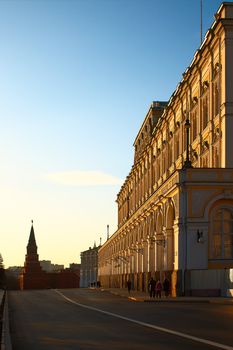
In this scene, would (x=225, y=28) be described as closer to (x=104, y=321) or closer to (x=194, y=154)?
(x=194, y=154)

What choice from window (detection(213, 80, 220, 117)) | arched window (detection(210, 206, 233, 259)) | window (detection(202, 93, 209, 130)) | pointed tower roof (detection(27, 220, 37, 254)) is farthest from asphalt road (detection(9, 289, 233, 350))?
pointed tower roof (detection(27, 220, 37, 254))

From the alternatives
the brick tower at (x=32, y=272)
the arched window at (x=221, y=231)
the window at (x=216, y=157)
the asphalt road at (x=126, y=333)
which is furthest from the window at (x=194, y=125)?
the brick tower at (x=32, y=272)

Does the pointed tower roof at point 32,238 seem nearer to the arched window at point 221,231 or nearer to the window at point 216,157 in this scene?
the window at point 216,157

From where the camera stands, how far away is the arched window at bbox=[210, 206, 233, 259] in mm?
44750

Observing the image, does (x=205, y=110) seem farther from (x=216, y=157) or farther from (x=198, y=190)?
(x=198, y=190)

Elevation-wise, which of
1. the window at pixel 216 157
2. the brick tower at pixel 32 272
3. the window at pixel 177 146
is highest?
the window at pixel 177 146

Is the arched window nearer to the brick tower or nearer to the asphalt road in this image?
the asphalt road

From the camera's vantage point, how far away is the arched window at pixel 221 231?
44.8m

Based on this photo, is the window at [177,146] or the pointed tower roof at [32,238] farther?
the pointed tower roof at [32,238]

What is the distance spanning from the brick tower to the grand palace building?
8219 centimetres

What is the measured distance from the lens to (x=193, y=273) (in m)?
44.1

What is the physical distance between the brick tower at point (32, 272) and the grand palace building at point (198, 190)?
82192 millimetres

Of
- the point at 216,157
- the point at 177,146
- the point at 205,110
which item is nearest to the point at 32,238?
the point at 177,146

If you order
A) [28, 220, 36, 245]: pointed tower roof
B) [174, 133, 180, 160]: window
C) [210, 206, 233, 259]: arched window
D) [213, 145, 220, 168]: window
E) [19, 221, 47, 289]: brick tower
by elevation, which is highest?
[174, 133, 180, 160]: window
